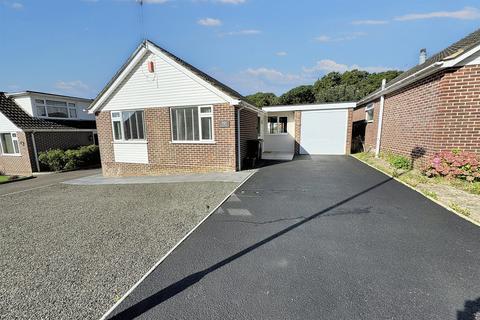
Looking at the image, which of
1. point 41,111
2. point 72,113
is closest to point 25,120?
point 41,111

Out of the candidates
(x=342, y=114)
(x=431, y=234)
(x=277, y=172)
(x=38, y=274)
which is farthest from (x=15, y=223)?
(x=342, y=114)

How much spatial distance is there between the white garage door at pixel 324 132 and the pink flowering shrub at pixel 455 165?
22.0 ft

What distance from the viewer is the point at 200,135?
365 inches

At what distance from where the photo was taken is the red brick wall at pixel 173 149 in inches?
348

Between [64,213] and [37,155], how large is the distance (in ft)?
46.8

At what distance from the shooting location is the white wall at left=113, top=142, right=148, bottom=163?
10531mm

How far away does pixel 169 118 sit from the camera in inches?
379

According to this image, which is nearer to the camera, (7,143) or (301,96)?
(7,143)

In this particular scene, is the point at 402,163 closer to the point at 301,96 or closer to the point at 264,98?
the point at 301,96

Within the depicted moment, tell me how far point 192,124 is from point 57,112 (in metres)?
15.7

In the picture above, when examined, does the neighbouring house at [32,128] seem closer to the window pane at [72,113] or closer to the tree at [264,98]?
the window pane at [72,113]

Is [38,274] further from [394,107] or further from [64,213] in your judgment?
[394,107]

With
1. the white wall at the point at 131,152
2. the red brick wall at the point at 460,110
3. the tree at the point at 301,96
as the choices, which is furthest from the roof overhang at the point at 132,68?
the tree at the point at 301,96

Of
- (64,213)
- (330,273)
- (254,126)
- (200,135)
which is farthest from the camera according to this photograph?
(254,126)
